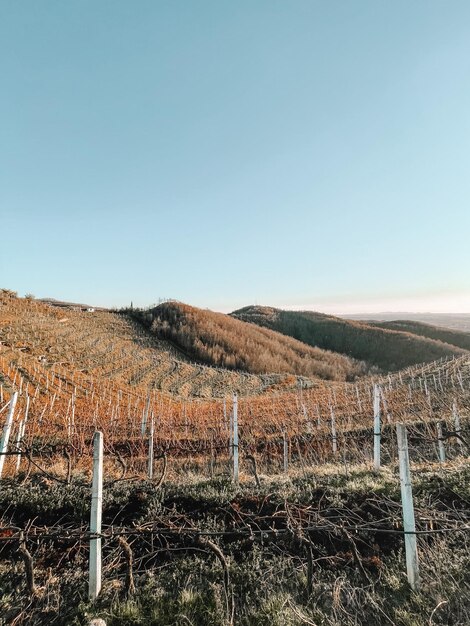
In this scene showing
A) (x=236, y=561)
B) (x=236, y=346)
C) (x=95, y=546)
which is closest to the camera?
(x=95, y=546)

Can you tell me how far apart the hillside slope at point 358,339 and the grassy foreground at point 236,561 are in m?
48.8

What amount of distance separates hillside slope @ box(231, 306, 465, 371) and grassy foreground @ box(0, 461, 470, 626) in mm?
48803

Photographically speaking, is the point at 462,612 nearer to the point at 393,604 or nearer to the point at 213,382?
the point at 393,604

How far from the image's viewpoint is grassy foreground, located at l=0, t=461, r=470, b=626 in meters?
2.99

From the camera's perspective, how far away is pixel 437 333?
64.7 m

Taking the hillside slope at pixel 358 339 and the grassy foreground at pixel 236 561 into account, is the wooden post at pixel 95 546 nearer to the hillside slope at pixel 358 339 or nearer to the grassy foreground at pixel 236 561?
the grassy foreground at pixel 236 561

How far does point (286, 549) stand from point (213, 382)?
28290 millimetres

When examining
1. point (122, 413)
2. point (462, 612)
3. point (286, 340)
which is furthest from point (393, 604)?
point (286, 340)

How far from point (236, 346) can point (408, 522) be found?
3962 cm

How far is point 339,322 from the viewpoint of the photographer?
67.8m

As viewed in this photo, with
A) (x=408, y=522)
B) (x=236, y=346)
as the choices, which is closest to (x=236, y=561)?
(x=408, y=522)

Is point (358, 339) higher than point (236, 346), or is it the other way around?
point (236, 346)

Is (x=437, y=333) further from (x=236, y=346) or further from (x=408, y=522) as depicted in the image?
(x=408, y=522)

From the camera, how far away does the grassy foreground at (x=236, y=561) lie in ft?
9.81
